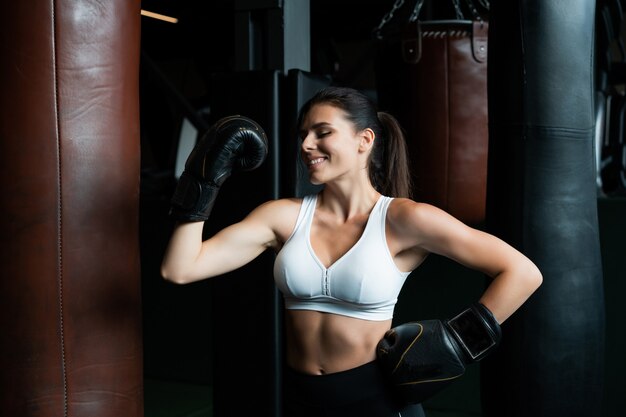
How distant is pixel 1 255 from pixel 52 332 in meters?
0.20

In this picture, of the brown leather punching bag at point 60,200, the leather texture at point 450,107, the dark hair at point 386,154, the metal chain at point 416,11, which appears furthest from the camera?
the metal chain at point 416,11

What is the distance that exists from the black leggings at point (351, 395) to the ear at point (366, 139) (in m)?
0.53

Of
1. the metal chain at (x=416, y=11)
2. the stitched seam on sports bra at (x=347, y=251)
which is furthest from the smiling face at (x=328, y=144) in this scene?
the metal chain at (x=416, y=11)

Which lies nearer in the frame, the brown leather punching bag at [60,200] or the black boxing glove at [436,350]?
the brown leather punching bag at [60,200]

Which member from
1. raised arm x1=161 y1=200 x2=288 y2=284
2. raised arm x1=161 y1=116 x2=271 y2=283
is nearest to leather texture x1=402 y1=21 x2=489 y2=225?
raised arm x1=161 y1=200 x2=288 y2=284

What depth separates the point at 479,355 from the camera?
166cm

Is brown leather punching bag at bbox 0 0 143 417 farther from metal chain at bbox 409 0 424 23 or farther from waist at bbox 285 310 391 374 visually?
metal chain at bbox 409 0 424 23

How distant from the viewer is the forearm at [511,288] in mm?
1651

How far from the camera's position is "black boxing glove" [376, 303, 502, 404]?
1641 mm

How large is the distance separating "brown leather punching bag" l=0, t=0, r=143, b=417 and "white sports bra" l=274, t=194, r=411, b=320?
403 millimetres

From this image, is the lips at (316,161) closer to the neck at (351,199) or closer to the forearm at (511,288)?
the neck at (351,199)

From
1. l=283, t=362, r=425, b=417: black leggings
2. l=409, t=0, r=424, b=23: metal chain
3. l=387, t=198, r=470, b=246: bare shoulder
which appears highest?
l=409, t=0, r=424, b=23: metal chain

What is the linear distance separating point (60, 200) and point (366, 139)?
2.44ft

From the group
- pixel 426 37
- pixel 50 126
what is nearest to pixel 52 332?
pixel 50 126
